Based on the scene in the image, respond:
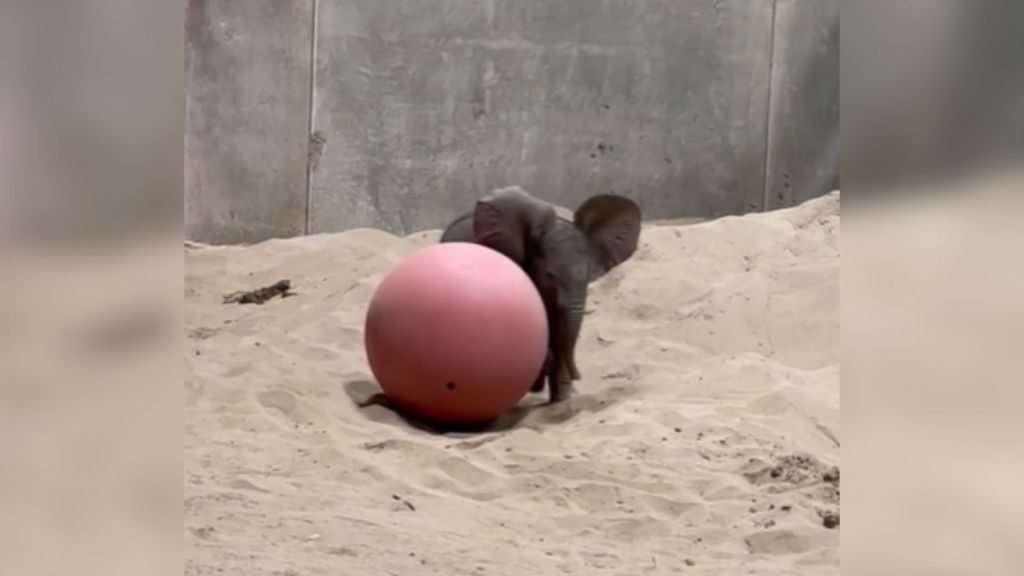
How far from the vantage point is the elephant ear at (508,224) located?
3326mm

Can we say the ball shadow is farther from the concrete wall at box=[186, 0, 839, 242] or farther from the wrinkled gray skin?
the concrete wall at box=[186, 0, 839, 242]

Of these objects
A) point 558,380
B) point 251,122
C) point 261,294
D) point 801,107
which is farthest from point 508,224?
point 801,107

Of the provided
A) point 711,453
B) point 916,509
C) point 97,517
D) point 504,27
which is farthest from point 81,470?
point 504,27

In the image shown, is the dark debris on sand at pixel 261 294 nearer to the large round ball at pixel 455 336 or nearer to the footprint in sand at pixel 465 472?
the large round ball at pixel 455 336

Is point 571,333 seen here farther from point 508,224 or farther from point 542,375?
point 508,224

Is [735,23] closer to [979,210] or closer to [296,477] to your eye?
[296,477]

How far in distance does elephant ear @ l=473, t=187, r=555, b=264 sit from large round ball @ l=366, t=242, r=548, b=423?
0.38m

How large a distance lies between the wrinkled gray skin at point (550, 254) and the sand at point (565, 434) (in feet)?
0.40

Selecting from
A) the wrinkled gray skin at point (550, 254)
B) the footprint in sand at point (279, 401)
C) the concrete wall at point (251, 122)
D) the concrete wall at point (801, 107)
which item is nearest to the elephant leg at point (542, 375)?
the wrinkled gray skin at point (550, 254)

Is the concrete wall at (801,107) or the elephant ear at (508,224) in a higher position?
the concrete wall at (801,107)

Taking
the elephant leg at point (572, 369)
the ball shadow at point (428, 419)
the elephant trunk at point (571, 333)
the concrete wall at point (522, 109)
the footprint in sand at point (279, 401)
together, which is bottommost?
the ball shadow at point (428, 419)

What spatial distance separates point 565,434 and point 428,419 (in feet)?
1.16

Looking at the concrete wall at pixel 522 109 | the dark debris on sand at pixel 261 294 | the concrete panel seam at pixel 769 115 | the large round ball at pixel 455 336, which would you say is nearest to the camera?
the large round ball at pixel 455 336

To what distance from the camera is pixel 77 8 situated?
785 millimetres
